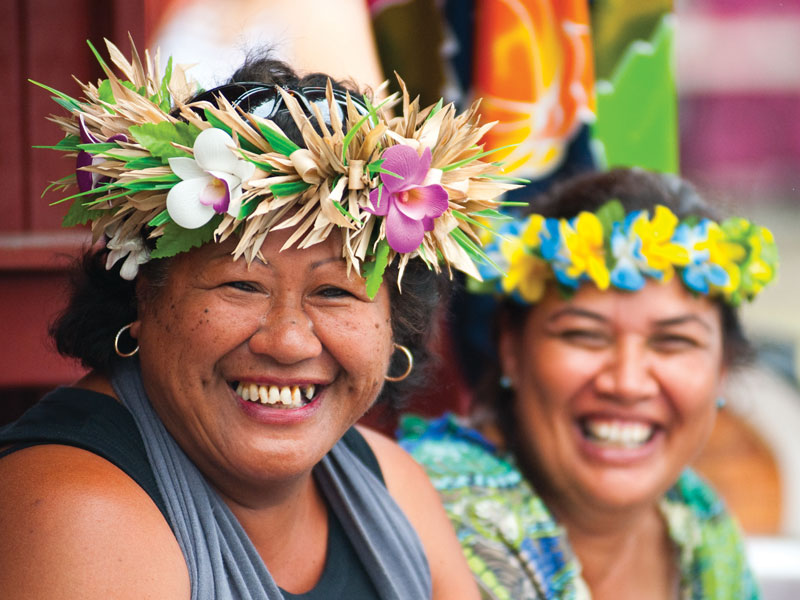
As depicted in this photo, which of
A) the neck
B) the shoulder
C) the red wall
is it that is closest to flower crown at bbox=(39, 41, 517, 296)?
the red wall

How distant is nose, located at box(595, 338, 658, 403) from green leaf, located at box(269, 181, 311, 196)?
4.68 feet

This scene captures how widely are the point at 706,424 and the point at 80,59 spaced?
6.64 ft

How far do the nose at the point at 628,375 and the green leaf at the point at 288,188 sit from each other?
4.68ft

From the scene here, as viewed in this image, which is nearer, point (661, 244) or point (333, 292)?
point (333, 292)

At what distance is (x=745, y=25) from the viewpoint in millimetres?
8031

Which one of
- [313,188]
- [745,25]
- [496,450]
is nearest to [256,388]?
[313,188]

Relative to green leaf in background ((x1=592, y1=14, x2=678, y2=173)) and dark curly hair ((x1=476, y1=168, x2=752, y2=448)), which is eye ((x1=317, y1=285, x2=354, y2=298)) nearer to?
dark curly hair ((x1=476, y1=168, x2=752, y2=448))

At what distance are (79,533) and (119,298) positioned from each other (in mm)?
503

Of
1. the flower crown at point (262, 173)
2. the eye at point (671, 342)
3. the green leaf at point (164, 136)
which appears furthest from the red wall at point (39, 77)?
the eye at point (671, 342)

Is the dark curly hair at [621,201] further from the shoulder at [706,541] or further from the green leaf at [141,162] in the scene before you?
the green leaf at [141,162]

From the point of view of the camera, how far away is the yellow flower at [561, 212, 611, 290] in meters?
2.94

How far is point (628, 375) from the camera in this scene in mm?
2934

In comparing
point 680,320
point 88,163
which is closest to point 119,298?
point 88,163

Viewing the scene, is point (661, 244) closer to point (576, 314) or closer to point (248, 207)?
point (576, 314)
